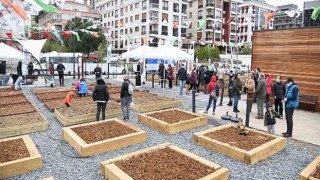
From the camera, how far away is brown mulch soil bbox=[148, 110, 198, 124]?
A: 908 centimetres

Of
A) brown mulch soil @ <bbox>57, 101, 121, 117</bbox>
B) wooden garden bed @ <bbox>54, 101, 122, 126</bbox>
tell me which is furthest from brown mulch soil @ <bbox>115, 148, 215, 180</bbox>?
brown mulch soil @ <bbox>57, 101, 121, 117</bbox>

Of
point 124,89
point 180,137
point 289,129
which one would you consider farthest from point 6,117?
point 289,129

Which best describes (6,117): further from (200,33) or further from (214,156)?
(200,33)

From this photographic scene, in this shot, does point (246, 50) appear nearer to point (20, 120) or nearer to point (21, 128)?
point (20, 120)

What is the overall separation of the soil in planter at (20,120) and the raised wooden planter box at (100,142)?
1.76 m

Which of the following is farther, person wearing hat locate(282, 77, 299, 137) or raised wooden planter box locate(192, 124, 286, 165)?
person wearing hat locate(282, 77, 299, 137)

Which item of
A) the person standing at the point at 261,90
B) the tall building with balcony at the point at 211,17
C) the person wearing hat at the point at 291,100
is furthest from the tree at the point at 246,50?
the person wearing hat at the point at 291,100

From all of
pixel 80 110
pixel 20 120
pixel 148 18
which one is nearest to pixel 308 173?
pixel 80 110

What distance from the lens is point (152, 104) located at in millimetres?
11477

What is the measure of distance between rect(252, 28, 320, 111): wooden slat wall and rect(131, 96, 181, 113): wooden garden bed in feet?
18.2

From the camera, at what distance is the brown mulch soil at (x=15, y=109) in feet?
32.7

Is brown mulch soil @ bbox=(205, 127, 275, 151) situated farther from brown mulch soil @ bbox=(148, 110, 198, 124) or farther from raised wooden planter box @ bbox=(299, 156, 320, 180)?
brown mulch soil @ bbox=(148, 110, 198, 124)

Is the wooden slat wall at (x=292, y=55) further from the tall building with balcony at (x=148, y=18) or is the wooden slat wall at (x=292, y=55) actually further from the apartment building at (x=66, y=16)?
the apartment building at (x=66, y=16)

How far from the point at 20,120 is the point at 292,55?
12507 millimetres
